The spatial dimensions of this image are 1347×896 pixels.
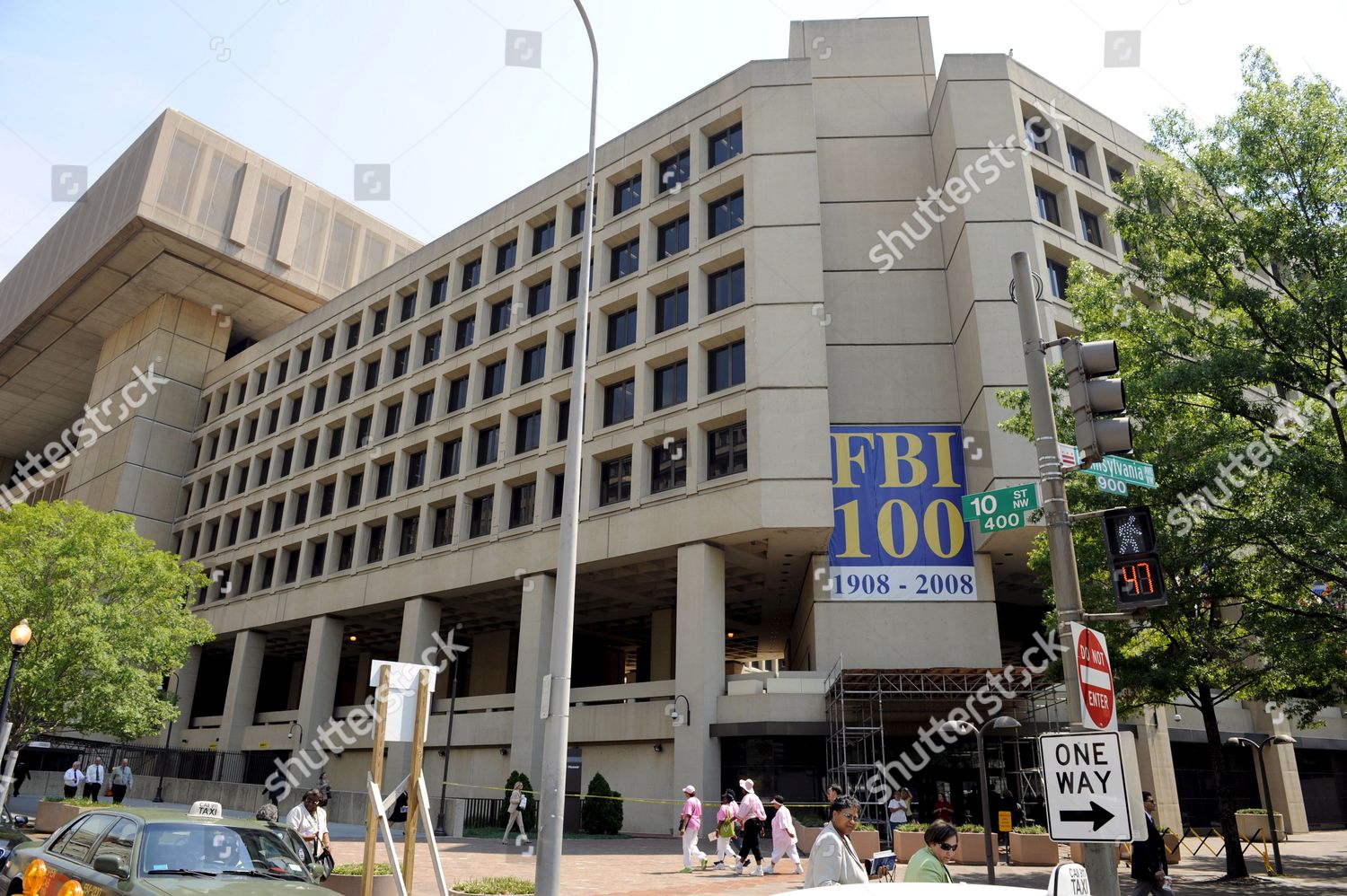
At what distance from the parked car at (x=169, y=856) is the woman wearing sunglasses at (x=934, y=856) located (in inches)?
199

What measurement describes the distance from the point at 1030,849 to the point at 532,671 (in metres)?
19.0

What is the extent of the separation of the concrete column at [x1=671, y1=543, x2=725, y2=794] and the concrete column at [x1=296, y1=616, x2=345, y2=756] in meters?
21.2

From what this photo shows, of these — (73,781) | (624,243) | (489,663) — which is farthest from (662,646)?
(73,781)

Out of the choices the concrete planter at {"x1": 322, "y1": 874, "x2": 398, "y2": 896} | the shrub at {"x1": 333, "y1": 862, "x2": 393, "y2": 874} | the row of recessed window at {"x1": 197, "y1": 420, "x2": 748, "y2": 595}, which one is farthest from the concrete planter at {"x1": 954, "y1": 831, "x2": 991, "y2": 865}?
the concrete planter at {"x1": 322, "y1": 874, "x2": 398, "y2": 896}

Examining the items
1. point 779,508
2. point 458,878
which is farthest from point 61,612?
point 779,508

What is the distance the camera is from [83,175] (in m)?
A: 52.2

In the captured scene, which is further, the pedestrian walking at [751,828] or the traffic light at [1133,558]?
the pedestrian walking at [751,828]

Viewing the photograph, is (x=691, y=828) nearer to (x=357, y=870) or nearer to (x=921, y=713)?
(x=357, y=870)

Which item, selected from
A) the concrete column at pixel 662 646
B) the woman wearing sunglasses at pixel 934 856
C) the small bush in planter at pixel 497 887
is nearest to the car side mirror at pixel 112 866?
the small bush in planter at pixel 497 887

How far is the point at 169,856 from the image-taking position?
7.53 m

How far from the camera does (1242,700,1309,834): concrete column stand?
113 feet

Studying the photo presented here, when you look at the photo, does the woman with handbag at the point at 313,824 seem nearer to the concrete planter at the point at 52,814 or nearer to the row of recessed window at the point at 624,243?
the concrete planter at the point at 52,814

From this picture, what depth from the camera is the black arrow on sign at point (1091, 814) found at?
652cm

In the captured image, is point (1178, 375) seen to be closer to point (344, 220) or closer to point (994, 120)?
point (994, 120)
